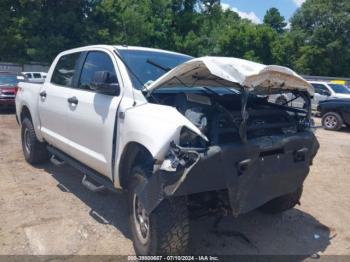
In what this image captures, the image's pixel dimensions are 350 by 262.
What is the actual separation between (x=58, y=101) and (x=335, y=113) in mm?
10686

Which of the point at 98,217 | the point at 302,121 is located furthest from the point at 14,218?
the point at 302,121

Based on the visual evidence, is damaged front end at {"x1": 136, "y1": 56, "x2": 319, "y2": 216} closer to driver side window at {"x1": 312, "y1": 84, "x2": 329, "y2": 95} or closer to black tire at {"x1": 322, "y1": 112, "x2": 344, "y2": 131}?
black tire at {"x1": 322, "y1": 112, "x2": 344, "y2": 131}

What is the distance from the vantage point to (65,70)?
5652 mm

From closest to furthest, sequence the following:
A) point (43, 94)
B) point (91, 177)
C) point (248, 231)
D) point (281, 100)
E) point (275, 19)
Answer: point (248, 231) < point (91, 177) < point (281, 100) < point (43, 94) < point (275, 19)

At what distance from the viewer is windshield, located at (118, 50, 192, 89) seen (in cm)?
423

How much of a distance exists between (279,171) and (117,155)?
1530 mm

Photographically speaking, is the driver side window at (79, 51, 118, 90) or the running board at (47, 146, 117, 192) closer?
the running board at (47, 146, 117, 192)

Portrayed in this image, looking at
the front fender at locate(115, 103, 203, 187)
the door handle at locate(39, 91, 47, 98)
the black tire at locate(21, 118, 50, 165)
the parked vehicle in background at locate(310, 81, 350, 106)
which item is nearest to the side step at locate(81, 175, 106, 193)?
the front fender at locate(115, 103, 203, 187)

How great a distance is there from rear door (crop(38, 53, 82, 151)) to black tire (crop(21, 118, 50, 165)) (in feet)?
1.92

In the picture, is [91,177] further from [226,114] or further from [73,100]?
[226,114]

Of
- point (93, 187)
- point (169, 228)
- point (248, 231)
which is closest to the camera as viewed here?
point (169, 228)

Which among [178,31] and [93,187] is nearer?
[93,187]

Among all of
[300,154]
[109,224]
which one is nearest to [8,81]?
[109,224]

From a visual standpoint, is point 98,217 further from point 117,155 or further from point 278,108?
point 278,108
